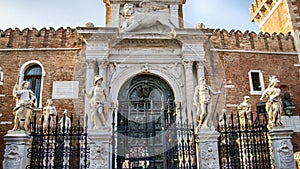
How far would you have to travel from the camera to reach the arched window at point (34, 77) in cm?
1245

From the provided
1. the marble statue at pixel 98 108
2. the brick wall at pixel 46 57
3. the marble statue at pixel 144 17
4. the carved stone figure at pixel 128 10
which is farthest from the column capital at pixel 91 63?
the marble statue at pixel 98 108

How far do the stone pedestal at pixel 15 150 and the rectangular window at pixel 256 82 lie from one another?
31.4 ft

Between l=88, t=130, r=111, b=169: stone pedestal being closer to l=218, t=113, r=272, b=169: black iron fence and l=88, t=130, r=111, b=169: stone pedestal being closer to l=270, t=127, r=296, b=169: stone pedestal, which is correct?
l=218, t=113, r=272, b=169: black iron fence

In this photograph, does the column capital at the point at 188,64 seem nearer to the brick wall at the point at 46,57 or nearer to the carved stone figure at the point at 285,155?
the brick wall at the point at 46,57

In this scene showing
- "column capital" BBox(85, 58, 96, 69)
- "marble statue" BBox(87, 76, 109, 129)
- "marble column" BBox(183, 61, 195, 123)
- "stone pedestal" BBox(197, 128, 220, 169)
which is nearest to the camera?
"marble statue" BBox(87, 76, 109, 129)

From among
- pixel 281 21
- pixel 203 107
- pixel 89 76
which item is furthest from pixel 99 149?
pixel 281 21

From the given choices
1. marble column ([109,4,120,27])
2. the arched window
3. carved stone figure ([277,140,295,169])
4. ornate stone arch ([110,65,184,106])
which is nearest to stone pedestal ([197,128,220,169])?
carved stone figure ([277,140,295,169])

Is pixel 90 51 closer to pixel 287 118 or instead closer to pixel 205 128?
pixel 205 128

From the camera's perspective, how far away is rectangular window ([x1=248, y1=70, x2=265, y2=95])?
13.2 m

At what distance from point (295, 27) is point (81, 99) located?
35.3 feet

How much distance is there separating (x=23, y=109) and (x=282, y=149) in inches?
256

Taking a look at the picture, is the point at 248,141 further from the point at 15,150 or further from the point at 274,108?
the point at 15,150

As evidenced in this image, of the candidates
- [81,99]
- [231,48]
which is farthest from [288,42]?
[81,99]

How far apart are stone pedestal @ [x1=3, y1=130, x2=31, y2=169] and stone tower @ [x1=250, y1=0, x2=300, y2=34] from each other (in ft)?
43.0
